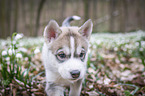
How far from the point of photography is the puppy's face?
6.36 ft

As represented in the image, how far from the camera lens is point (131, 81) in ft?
10.6

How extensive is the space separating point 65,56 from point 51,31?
55cm

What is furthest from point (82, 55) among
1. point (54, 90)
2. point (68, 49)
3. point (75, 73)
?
point (54, 90)

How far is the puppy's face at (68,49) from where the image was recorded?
76.3 inches

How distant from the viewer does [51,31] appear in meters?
2.31

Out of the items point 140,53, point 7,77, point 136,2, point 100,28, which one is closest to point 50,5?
point 100,28

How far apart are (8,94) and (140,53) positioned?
15.0 feet

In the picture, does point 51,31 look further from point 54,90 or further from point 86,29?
point 54,90

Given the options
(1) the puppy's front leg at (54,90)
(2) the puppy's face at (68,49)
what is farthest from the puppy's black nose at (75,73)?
(1) the puppy's front leg at (54,90)

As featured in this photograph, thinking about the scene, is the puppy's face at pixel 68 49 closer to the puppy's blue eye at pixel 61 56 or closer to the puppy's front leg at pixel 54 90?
the puppy's blue eye at pixel 61 56

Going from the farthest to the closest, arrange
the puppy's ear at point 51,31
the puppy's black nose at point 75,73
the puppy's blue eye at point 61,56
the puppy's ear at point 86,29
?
the puppy's ear at point 86,29, the puppy's ear at point 51,31, the puppy's blue eye at point 61,56, the puppy's black nose at point 75,73

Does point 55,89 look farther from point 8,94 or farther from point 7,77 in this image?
point 7,77

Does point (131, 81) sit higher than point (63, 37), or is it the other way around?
point (63, 37)

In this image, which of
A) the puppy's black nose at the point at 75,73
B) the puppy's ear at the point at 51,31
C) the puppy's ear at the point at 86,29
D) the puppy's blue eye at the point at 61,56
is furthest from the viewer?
the puppy's ear at the point at 86,29
